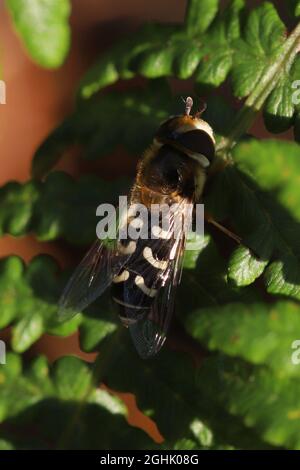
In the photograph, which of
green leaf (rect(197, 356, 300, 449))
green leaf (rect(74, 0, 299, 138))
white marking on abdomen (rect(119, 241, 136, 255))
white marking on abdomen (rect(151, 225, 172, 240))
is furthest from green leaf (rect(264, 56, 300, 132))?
green leaf (rect(197, 356, 300, 449))

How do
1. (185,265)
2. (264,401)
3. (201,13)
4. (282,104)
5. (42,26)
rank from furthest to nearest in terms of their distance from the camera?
(201,13), (185,265), (282,104), (264,401), (42,26)

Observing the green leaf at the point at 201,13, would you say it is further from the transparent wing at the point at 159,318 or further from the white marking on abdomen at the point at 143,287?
the white marking on abdomen at the point at 143,287

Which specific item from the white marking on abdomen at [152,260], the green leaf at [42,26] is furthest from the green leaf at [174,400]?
the green leaf at [42,26]

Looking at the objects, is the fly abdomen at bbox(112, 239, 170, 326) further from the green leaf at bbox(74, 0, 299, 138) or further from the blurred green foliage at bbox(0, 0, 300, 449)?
the green leaf at bbox(74, 0, 299, 138)

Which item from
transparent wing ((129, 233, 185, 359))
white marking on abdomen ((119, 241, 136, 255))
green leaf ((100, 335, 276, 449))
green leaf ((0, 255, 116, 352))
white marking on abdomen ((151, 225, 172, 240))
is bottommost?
green leaf ((100, 335, 276, 449))

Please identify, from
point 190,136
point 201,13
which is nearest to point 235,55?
point 201,13

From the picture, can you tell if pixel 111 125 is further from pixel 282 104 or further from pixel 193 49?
pixel 282 104
